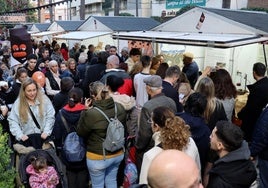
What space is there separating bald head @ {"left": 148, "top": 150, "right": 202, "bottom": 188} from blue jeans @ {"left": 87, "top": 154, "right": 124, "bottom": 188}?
7.93 feet

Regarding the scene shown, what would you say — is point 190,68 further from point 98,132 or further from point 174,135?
point 174,135

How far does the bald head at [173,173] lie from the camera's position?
4.98ft

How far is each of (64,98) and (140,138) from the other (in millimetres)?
1693

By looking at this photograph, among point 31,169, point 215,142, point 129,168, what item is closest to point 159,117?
point 215,142

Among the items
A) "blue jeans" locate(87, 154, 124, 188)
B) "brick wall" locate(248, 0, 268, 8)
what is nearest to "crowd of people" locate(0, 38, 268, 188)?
"blue jeans" locate(87, 154, 124, 188)

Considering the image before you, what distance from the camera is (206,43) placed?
297 inches

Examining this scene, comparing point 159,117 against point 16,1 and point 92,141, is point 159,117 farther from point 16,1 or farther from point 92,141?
point 16,1

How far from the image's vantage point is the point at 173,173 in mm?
1520

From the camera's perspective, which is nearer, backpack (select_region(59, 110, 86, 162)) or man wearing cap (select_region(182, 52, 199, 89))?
backpack (select_region(59, 110, 86, 162))

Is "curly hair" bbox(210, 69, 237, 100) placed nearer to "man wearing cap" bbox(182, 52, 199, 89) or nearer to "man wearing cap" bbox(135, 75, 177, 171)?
"man wearing cap" bbox(135, 75, 177, 171)

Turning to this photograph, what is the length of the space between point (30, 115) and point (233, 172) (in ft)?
8.31

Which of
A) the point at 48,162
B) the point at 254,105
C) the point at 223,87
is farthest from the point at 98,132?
the point at 254,105

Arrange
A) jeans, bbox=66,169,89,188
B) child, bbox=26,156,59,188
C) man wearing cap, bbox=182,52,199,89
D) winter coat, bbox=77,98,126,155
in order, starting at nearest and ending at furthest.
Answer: child, bbox=26,156,59,188
winter coat, bbox=77,98,126,155
jeans, bbox=66,169,89,188
man wearing cap, bbox=182,52,199,89

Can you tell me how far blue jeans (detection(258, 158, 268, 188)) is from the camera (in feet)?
13.0
